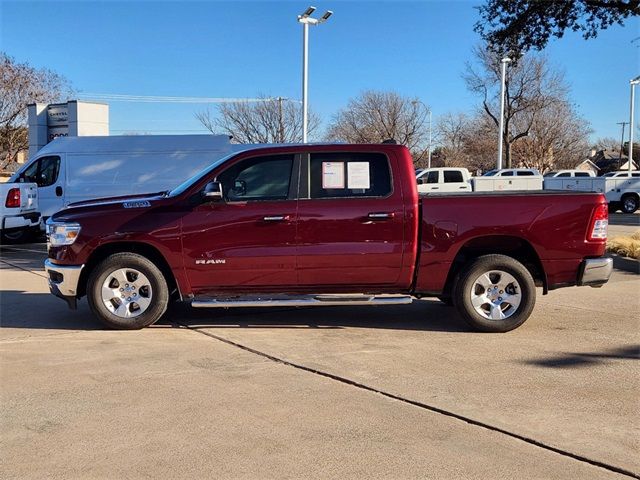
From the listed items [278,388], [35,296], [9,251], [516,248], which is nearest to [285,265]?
[278,388]

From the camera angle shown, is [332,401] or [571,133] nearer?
[332,401]

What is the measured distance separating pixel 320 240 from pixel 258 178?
3.14 ft

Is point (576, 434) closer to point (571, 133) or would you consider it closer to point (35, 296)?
point (35, 296)

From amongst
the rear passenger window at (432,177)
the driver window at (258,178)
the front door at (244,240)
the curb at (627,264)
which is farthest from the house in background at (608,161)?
the front door at (244,240)

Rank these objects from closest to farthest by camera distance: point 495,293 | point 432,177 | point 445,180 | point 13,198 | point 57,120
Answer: point 495,293 → point 13,198 → point 445,180 → point 432,177 → point 57,120

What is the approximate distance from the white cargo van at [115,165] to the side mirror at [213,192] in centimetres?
962

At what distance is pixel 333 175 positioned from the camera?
6.36 meters

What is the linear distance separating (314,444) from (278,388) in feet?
3.36

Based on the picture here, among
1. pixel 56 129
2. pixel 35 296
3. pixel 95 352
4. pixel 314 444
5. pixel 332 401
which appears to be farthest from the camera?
pixel 56 129

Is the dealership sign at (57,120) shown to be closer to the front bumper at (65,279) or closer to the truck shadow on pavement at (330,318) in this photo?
the truck shadow on pavement at (330,318)

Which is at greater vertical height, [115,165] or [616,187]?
[616,187]

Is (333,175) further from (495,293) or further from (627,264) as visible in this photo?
(627,264)

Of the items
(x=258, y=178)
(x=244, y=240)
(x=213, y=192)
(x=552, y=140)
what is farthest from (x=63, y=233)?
(x=552, y=140)

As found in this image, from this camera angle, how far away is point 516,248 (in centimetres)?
656
